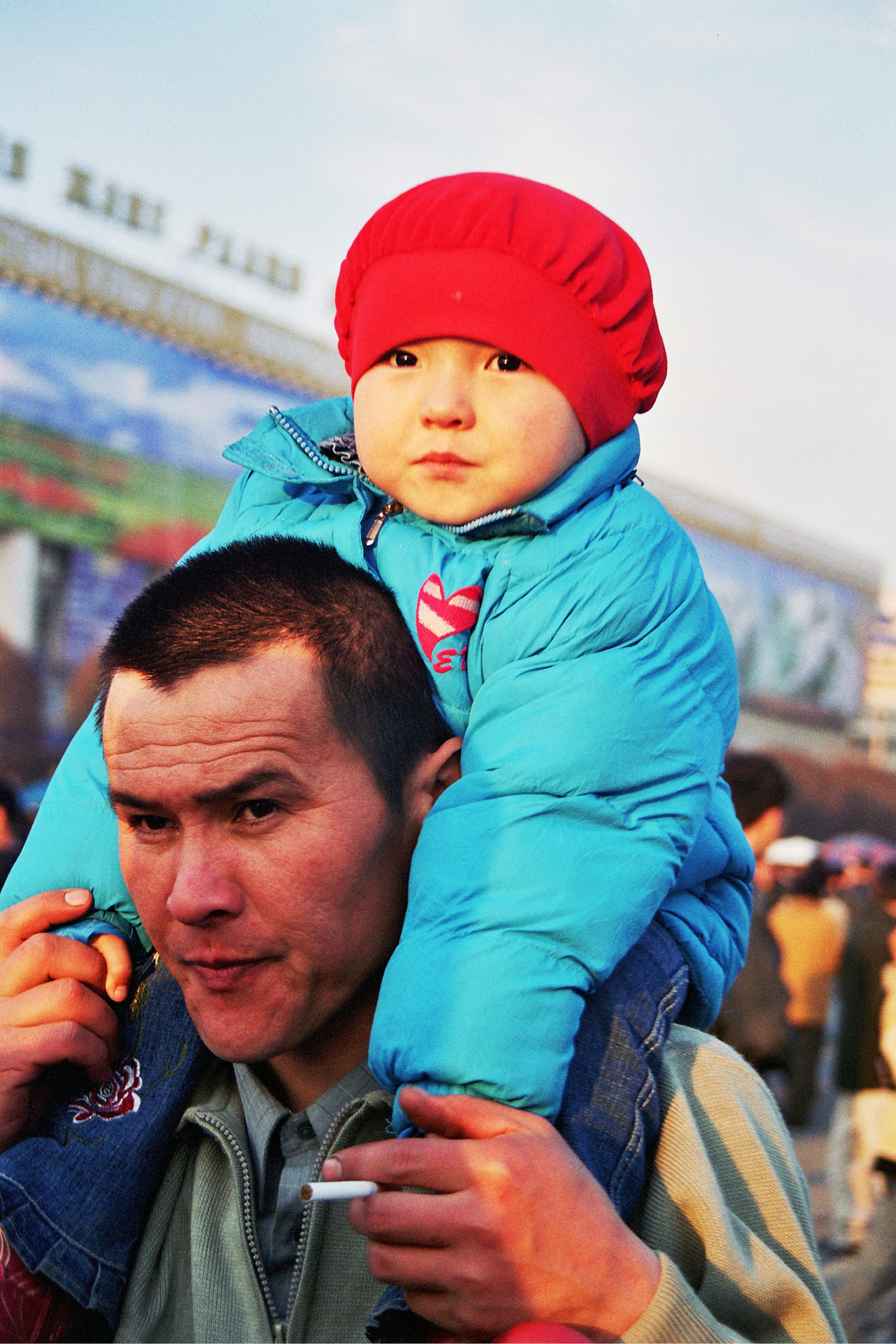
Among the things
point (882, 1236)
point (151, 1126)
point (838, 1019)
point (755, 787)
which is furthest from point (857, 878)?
point (151, 1126)

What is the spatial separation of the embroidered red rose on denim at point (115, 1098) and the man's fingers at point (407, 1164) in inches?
22.6

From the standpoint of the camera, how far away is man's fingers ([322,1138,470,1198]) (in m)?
1.47

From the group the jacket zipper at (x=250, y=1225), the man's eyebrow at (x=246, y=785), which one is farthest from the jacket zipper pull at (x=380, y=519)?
the jacket zipper at (x=250, y=1225)

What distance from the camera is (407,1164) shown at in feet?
4.90

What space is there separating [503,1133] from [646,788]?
0.49 m

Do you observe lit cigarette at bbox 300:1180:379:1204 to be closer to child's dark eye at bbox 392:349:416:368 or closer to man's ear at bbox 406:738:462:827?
man's ear at bbox 406:738:462:827

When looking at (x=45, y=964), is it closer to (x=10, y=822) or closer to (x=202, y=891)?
(x=202, y=891)

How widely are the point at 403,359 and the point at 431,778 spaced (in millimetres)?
655

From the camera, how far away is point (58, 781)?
2.12 m

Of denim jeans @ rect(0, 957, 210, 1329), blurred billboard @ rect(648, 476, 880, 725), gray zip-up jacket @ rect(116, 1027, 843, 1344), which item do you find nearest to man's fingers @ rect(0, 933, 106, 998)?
denim jeans @ rect(0, 957, 210, 1329)

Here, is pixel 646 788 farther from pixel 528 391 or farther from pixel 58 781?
pixel 58 781

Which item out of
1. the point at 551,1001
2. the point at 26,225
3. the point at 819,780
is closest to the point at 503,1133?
the point at 551,1001

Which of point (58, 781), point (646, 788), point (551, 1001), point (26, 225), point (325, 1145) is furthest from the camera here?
point (26, 225)

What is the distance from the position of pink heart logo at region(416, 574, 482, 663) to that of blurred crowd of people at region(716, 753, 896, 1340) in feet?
10.6
